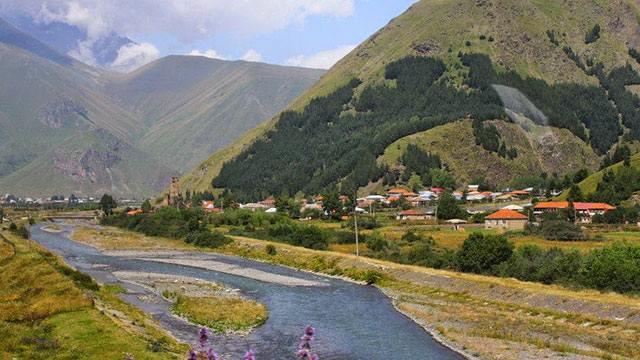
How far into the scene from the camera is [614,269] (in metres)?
76.6

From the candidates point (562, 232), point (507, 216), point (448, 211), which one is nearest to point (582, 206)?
point (507, 216)

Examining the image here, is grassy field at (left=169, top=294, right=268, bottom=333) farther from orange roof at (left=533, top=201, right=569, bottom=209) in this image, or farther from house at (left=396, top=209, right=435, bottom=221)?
house at (left=396, top=209, right=435, bottom=221)

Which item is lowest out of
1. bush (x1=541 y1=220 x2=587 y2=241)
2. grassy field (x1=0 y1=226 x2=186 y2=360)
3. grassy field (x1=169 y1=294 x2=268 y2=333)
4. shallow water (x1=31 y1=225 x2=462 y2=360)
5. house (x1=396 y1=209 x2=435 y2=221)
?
shallow water (x1=31 y1=225 x2=462 y2=360)

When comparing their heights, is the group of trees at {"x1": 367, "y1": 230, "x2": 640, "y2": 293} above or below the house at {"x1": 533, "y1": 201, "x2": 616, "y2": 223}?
below

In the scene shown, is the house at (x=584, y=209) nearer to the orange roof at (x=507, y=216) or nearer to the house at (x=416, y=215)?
the orange roof at (x=507, y=216)

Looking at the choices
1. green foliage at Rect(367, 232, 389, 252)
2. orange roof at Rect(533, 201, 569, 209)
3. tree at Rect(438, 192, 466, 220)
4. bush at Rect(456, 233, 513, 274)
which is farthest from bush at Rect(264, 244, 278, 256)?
orange roof at Rect(533, 201, 569, 209)

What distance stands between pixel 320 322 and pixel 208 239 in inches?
4053

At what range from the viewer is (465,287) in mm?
85125

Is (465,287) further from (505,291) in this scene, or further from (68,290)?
(68,290)

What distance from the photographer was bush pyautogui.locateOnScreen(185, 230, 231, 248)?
164 metres

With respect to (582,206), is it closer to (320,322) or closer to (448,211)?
(448,211)

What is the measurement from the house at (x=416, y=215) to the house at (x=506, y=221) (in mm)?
32908

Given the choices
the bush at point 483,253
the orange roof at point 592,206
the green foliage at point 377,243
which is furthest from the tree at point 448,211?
the bush at point 483,253

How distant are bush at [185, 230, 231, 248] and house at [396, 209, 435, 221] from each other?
5278 centimetres
